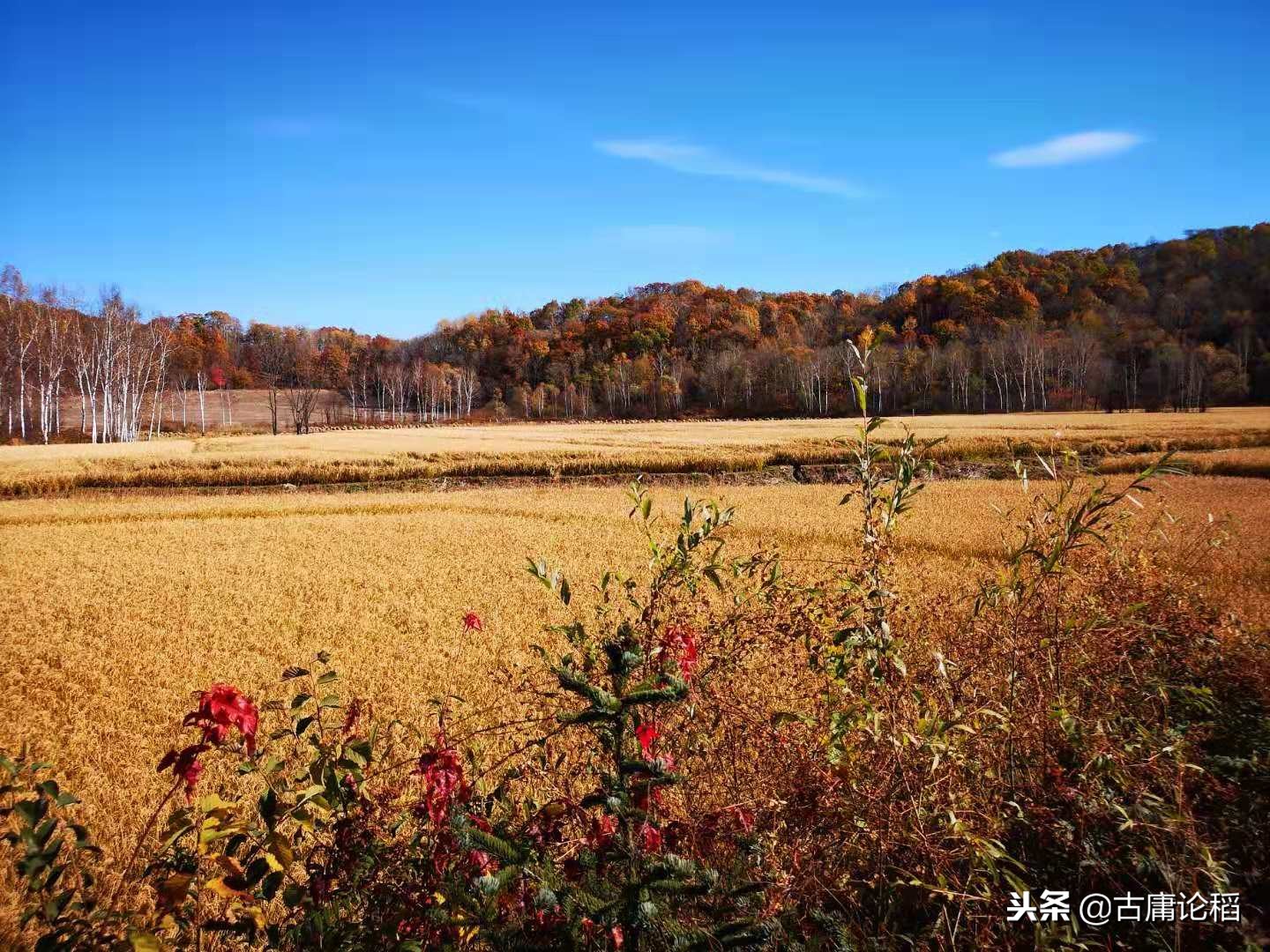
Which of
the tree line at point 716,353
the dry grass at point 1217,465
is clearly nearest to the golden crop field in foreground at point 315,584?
the dry grass at point 1217,465

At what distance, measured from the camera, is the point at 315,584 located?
1480cm

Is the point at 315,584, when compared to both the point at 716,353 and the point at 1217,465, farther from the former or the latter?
the point at 716,353

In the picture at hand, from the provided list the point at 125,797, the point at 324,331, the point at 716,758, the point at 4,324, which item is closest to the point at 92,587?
the point at 125,797

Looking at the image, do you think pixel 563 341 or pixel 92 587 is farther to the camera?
pixel 563 341

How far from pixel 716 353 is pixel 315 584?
11543 centimetres

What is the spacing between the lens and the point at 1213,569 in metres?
11.9

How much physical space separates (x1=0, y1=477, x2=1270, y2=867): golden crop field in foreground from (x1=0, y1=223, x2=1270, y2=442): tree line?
48.2 metres

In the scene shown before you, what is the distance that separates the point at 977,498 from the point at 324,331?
16887 cm

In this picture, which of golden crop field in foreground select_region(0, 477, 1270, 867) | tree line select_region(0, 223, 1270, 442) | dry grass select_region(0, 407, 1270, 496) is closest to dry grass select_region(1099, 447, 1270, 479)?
dry grass select_region(0, 407, 1270, 496)

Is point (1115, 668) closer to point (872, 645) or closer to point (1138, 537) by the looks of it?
point (872, 645)

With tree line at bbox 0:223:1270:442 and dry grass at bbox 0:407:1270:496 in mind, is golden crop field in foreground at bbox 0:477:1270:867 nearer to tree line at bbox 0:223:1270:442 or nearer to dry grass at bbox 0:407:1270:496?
dry grass at bbox 0:407:1270:496

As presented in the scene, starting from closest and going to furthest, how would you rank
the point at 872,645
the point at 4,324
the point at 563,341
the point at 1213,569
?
1. the point at 872,645
2. the point at 1213,569
3. the point at 4,324
4. the point at 563,341

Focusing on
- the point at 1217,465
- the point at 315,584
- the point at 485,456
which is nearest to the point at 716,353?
the point at 485,456

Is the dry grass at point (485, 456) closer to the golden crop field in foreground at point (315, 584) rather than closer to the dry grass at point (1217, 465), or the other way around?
the dry grass at point (1217, 465)
